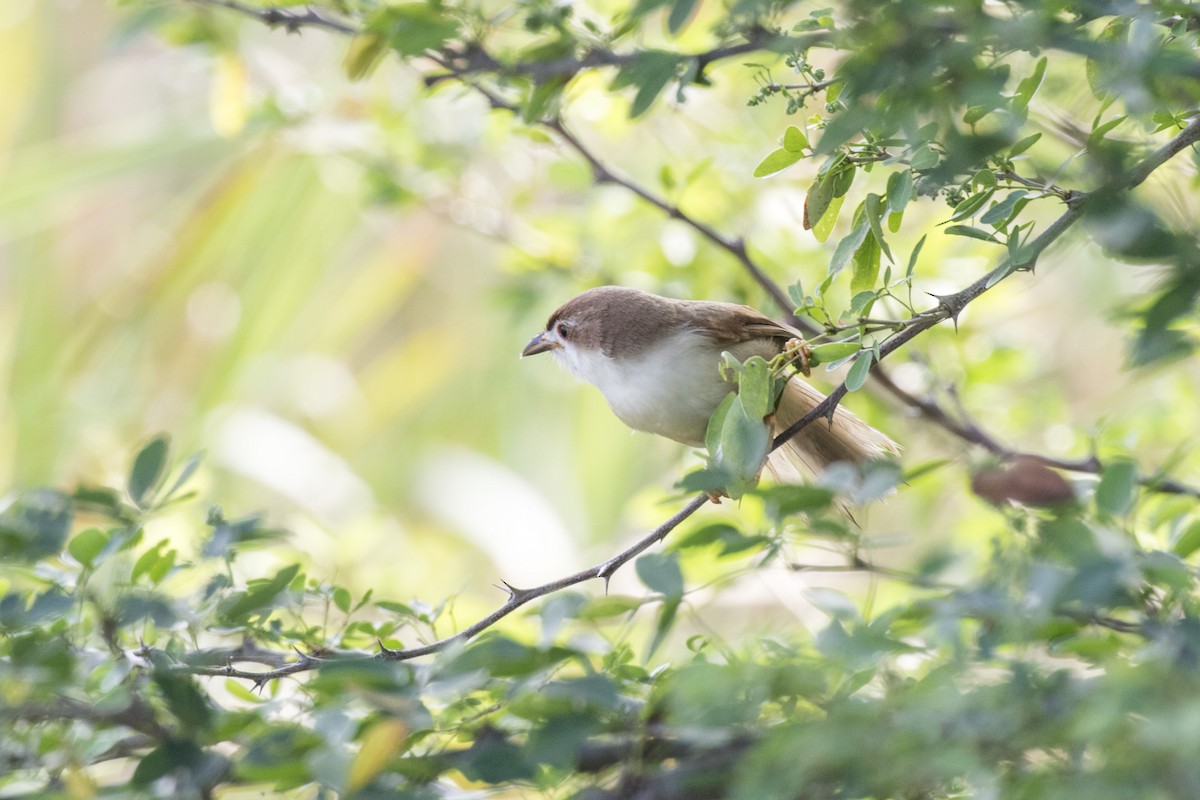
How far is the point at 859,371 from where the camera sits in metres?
1.43

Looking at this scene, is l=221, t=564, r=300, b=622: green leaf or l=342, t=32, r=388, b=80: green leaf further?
l=342, t=32, r=388, b=80: green leaf

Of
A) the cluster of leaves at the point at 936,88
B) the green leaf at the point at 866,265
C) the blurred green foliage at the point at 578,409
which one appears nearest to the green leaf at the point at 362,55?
the blurred green foliage at the point at 578,409

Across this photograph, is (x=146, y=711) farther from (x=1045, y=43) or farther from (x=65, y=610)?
(x=1045, y=43)

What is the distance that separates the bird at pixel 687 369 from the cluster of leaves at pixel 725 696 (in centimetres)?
100

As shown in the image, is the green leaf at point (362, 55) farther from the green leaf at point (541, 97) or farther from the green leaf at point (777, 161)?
the green leaf at point (777, 161)

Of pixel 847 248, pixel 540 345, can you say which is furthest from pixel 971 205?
pixel 540 345

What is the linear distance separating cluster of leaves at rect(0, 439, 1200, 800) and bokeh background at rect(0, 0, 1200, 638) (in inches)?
55.6

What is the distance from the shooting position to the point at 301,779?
3.53 ft

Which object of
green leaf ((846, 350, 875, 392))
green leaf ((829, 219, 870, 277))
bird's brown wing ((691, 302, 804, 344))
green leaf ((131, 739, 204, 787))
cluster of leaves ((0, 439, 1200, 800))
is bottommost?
green leaf ((131, 739, 204, 787))

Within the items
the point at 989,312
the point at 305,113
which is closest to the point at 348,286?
the point at 305,113

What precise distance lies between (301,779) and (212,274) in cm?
453

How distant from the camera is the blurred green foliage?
1038 millimetres

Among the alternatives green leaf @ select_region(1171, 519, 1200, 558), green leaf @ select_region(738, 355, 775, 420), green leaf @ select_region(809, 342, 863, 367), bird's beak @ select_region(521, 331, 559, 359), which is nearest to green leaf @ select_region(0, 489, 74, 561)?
green leaf @ select_region(738, 355, 775, 420)

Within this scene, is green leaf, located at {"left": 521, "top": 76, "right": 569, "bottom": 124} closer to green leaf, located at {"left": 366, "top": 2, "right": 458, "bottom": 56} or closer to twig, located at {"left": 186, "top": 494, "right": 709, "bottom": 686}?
green leaf, located at {"left": 366, "top": 2, "right": 458, "bottom": 56}
